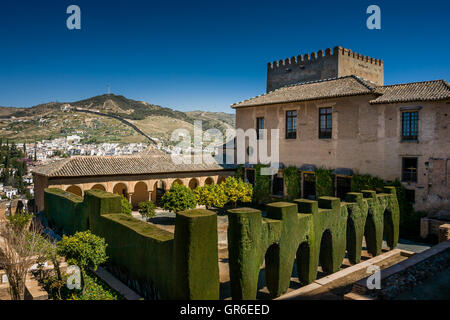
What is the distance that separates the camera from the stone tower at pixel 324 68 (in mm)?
27641

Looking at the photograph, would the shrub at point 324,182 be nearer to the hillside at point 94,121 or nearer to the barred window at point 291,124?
the barred window at point 291,124

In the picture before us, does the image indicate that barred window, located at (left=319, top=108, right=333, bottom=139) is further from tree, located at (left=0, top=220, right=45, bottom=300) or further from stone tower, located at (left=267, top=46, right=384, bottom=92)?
tree, located at (left=0, top=220, right=45, bottom=300)

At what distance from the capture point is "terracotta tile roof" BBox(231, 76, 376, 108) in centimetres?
2017

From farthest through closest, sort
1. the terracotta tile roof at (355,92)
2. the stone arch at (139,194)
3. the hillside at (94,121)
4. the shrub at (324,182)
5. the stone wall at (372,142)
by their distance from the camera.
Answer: the hillside at (94,121), the stone arch at (139,194), the shrub at (324,182), the terracotta tile roof at (355,92), the stone wall at (372,142)

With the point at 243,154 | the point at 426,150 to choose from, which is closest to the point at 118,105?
the point at 243,154

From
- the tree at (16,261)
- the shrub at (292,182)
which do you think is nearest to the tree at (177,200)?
the shrub at (292,182)

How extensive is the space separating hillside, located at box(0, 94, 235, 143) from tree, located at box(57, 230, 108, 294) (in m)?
63.1

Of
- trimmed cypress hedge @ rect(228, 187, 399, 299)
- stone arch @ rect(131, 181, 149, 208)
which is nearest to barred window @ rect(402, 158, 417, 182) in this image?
trimmed cypress hedge @ rect(228, 187, 399, 299)

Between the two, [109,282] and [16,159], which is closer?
[109,282]

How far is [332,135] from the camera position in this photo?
68.8ft

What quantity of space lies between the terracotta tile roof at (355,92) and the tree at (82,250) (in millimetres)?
16046
